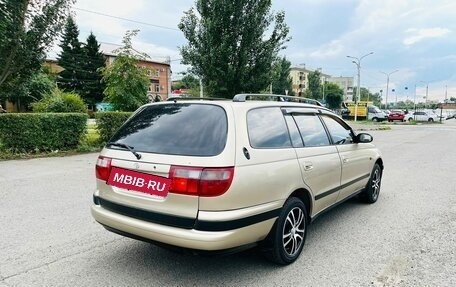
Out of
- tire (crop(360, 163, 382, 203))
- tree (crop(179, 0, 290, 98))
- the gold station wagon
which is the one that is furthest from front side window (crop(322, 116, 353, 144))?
tree (crop(179, 0, 290, 98))

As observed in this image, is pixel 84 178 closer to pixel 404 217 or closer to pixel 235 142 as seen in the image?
pixel 235 142

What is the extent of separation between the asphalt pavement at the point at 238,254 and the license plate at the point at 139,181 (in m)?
0.85

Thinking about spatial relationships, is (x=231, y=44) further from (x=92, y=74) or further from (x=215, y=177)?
(x=92, y=74)

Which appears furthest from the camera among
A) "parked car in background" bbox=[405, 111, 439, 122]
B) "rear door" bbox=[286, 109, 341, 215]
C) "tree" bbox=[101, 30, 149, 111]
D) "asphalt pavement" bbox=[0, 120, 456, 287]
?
"parked car in background" bbox=[405, 111, 439, 122]

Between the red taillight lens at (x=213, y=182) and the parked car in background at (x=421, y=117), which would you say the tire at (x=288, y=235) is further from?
the parked car in background at (x=421, y=117)

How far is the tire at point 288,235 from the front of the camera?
3263 millimetres

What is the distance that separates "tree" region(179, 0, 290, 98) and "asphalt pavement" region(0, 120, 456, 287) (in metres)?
8.20

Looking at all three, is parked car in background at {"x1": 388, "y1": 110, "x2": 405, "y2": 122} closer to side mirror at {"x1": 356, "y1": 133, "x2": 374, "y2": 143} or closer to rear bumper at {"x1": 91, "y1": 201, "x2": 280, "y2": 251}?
side mirror at {"x1": 356, "y1": 133, "x2": 374, "y2": 143}

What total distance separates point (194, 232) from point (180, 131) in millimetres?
901

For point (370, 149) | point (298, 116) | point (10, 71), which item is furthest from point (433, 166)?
point (10, 71)

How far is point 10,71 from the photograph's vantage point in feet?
34.8

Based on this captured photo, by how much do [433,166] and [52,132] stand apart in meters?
11.1

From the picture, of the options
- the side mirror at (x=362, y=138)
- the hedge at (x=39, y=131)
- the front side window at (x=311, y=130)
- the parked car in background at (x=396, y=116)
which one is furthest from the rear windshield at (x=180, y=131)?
the parked car in background at (x=396, y=116)

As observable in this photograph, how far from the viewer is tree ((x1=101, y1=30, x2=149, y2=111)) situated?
1430 cm
